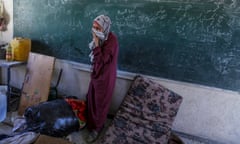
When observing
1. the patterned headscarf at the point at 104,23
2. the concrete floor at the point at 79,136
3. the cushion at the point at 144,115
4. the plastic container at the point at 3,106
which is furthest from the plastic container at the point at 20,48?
the cushion at the point at 144,115

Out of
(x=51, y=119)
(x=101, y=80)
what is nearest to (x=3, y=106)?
(x=51, y=119)

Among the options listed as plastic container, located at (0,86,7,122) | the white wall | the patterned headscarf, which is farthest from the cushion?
plastic container, located at (0,86,7,122)

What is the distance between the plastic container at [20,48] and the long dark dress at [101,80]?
124 centimetres

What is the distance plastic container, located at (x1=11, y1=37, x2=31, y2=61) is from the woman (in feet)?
3.87

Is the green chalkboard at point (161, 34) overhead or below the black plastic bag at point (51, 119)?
overhead

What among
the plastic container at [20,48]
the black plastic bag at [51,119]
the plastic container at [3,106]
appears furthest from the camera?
the plastic container at [20,48]

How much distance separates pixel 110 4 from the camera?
9.44 ft

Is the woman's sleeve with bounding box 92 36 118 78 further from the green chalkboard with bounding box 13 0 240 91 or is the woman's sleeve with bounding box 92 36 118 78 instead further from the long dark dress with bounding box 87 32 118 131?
the green chalkboard with bounding box 13 0 240 91

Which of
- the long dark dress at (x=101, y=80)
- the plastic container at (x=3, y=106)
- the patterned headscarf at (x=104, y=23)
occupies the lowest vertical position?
the plastic container at (x=3, y=106)

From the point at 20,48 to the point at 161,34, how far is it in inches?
Result: 76.5

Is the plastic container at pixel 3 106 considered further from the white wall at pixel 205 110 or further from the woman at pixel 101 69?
the white wall at pixel 205 110

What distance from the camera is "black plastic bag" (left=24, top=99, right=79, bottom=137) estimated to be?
2.40 metres

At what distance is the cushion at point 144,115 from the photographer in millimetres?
2546

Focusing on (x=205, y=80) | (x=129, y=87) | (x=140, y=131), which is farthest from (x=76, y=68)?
(x=205, y=80)
